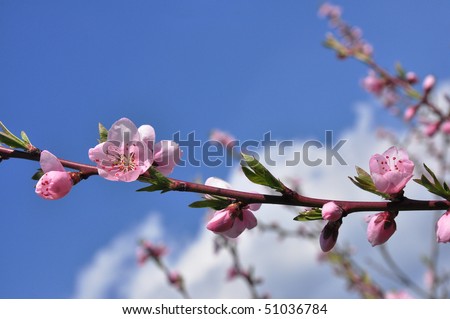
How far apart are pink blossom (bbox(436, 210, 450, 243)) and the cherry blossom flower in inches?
24.1

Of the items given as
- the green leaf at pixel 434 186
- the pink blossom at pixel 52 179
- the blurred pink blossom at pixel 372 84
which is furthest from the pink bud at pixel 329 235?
the blurred pink blossom at pixel 372 84

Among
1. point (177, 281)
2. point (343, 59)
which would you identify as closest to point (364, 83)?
point (343, 59)

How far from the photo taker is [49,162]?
1.65 meters

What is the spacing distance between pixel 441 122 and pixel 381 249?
1367 millimetres

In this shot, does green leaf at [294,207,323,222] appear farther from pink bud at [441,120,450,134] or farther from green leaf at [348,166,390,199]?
pink bud at [441,120,450,134]

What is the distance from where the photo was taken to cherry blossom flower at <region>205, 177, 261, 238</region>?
1.67 metres

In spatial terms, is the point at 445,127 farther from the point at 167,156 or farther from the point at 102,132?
the point at 102,132

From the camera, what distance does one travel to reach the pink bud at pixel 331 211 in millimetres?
1558

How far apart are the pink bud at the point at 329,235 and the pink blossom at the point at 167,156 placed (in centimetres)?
57

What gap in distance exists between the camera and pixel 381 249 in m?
4.91

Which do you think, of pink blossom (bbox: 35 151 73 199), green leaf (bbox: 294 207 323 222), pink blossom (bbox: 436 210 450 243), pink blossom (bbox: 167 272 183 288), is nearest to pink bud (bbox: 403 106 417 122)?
pink blossom (bbox: 167 272 183 288)

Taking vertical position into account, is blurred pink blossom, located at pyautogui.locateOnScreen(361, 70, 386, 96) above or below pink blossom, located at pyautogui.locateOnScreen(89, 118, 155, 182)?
above

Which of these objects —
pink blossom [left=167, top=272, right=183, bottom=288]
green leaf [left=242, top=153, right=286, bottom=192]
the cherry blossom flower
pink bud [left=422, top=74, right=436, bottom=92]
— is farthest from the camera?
pink blossom [left=167, top=272, right=183, bottom=288]
